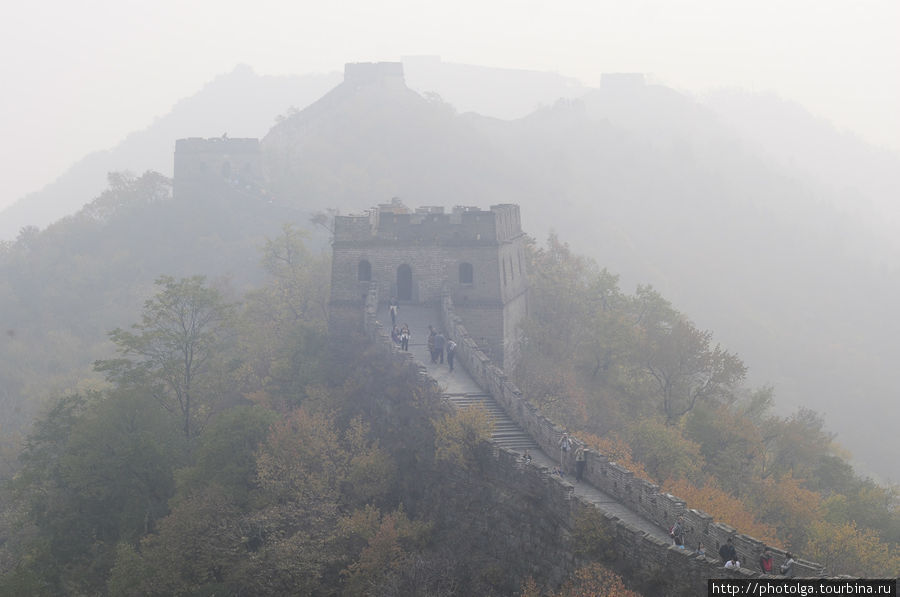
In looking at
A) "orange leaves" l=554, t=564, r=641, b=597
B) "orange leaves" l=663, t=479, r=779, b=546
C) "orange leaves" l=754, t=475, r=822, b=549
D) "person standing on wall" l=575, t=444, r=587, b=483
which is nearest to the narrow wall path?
"person standing on wall" l=575, t=444, r=587, b=483

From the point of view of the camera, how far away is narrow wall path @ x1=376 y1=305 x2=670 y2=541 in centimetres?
2419

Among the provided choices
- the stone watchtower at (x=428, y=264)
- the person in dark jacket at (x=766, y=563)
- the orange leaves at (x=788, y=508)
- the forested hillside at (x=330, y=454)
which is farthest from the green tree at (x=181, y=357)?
the person in dark jacket at (x=766, y=563)

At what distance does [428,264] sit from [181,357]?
12.9 meters

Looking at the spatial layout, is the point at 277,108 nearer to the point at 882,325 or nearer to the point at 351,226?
the point at 882,325

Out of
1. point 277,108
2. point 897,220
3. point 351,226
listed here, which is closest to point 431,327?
point 351,226

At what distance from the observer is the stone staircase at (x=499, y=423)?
96.4 feet

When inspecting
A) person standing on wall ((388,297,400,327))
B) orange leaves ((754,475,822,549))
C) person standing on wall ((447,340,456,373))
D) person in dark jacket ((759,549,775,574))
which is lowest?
orange leaves ((754,475,822,549))

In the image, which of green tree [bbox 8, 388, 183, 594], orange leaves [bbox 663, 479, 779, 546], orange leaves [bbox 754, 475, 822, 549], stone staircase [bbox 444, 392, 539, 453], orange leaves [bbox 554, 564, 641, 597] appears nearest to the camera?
orange leaves [bbox 554, 564, 641, 597]

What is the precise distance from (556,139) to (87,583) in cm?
9308

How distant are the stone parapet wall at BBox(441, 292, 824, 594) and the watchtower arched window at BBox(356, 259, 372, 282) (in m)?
6.89

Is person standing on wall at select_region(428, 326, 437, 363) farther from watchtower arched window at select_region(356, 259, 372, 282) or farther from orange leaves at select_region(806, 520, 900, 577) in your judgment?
orange leaves at select_region(806, 520, 900, 577)

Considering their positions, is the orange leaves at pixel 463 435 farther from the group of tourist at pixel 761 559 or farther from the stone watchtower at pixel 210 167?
the stone watchtower at pixel 210 167

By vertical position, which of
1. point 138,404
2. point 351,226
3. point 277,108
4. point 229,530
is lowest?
point 229,530

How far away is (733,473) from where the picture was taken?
3931 centimetres
